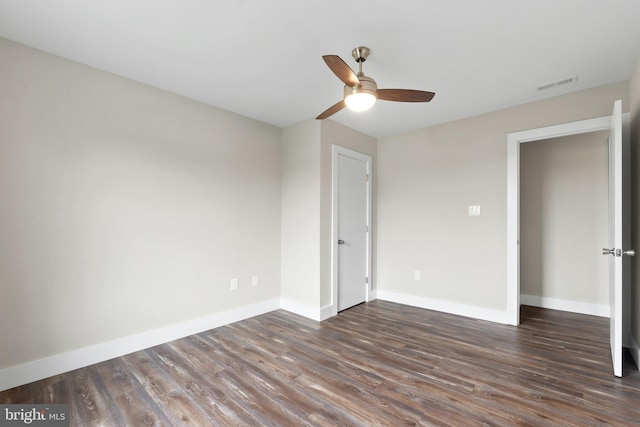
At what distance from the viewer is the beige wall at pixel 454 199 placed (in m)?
3.17

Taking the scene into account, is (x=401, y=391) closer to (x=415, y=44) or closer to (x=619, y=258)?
(x=619, y=258)

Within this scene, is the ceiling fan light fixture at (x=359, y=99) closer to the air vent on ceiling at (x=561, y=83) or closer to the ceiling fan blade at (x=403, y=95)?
the ceiling fan blade at (x=403, y=95)

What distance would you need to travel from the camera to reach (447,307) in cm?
370

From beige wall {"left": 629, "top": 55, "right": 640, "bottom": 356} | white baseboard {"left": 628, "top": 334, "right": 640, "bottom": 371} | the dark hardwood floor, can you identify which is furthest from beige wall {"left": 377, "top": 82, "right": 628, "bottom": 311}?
white baseboard {"left": 628, "top": 334, "right": 640, "bottom": 371}

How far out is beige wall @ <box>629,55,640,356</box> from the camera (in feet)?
7.62

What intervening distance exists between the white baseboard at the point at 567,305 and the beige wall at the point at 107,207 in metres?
3.75

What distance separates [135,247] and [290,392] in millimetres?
1831

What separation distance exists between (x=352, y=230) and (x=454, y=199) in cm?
135

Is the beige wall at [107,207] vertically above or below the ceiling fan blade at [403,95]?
below

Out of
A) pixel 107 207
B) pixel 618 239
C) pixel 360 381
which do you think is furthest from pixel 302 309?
pixel 618 239

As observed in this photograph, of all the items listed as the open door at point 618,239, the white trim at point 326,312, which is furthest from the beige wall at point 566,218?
the white trim at point 326,312

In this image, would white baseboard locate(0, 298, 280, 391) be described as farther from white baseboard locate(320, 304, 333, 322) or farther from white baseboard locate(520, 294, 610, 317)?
white baseboard locate(520, 294, 610, 317)

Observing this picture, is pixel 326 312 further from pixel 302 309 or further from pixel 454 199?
pixel 454 199

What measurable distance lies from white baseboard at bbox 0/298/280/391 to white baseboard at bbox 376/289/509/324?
1.98 m
